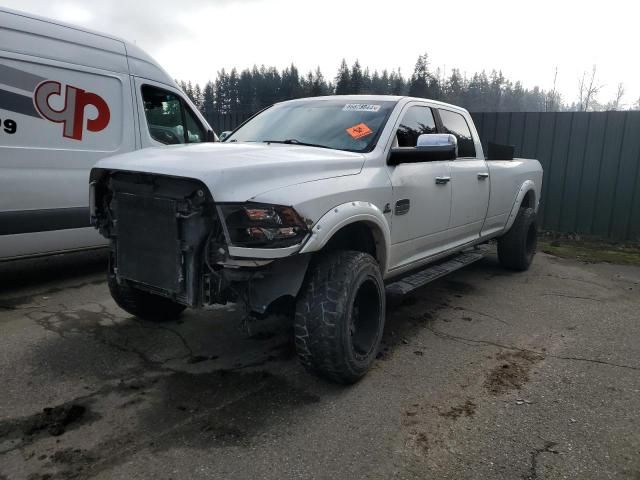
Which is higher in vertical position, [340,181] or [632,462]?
[340,181]

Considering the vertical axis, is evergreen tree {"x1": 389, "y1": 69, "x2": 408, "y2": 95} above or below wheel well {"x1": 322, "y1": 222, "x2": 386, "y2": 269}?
above

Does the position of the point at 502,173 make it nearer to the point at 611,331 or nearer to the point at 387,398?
the point at 611,331

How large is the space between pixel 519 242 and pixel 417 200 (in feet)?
9.51

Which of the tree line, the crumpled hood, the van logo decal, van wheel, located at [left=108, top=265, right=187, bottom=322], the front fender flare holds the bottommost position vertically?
van wheel, located at [left=108, top=265, right=187, bottom=322]

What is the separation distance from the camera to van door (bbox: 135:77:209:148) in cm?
592

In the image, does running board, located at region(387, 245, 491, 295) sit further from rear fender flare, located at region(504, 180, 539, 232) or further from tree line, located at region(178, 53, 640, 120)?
tree line, located at region(178, 53, 640, 120)

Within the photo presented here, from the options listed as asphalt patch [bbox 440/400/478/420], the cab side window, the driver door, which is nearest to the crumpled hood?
the driver door

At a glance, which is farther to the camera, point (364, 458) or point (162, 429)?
point (162, 429)

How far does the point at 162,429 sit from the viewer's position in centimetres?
270

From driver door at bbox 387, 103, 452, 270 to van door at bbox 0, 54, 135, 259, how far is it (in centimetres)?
331

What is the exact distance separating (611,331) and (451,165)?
1996 millimetres

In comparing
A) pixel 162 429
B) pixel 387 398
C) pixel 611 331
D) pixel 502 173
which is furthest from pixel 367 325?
pixel 502 173

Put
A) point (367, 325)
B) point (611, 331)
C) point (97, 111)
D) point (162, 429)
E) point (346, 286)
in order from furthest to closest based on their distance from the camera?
point (97, 111) < point (611, 331) < point (367, 325) < point (346, 286) < point (162, 429)

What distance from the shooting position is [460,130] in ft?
17.3
